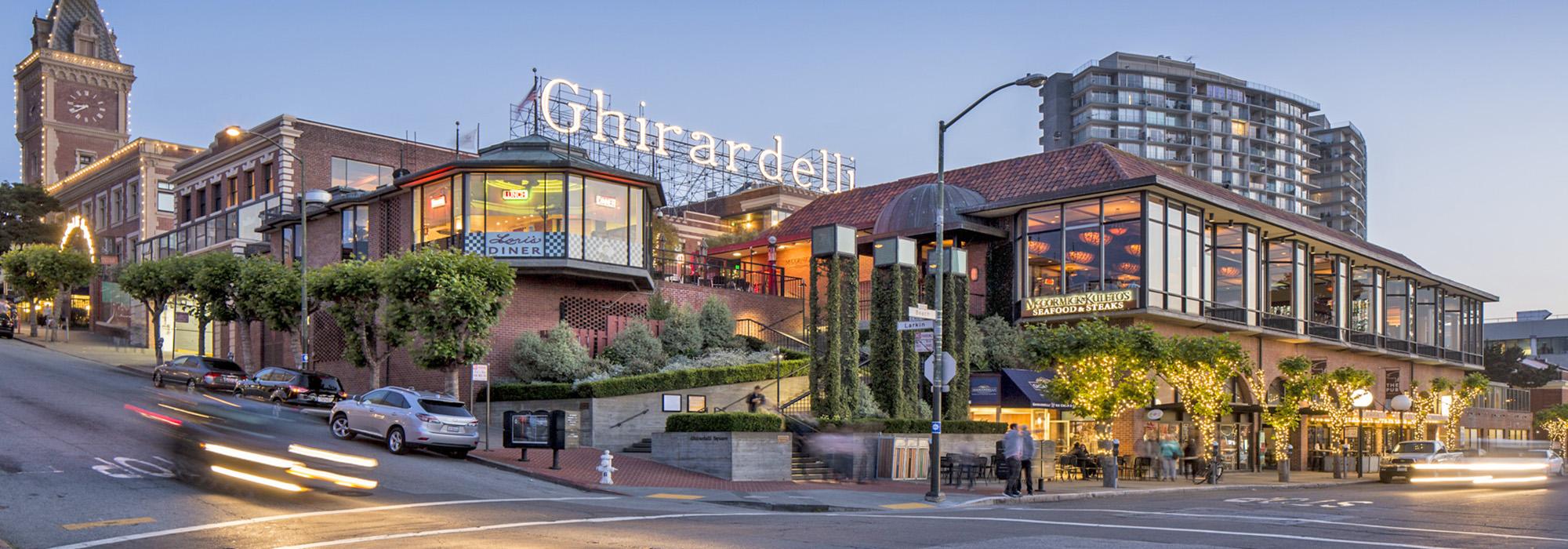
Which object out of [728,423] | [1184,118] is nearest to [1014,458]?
[728,423]

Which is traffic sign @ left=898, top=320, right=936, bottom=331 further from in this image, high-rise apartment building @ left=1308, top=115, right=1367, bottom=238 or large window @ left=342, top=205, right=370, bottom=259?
high-rise apartment building @ left=1308, top=115, right=1367, bottom=238

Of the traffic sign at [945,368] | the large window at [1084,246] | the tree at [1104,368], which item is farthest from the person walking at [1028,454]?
the large window at [1084,246]

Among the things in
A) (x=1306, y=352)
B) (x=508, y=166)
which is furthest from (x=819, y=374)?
(x=1306, y=352)

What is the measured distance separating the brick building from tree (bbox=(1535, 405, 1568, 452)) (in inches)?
641

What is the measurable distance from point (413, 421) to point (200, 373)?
57.6 feet

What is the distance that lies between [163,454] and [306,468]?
268 centimetres

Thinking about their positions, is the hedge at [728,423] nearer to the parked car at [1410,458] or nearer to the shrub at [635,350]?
the shrub at [635,350]

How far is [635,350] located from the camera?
3912 centimetres

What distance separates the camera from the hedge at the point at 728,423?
93.5ft

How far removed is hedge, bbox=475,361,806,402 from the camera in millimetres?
32250

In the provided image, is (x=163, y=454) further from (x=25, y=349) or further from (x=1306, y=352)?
(x=1306, y=352)

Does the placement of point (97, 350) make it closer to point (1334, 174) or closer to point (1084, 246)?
point (1084, 246)

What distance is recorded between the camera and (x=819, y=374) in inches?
1216

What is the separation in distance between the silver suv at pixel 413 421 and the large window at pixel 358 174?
33.4 metres
